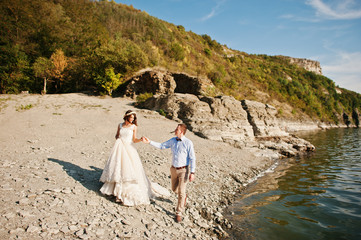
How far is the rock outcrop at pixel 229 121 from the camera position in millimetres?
16108

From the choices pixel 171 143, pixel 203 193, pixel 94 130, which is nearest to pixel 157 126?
pixel 94 130

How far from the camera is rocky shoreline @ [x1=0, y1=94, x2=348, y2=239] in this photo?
3703mm

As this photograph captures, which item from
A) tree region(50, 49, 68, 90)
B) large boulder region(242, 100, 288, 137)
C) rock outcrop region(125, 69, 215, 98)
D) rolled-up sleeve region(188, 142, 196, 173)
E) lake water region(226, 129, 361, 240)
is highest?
tree region(50, 49, 68, 90)

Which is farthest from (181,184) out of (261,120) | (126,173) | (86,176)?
(261,120)

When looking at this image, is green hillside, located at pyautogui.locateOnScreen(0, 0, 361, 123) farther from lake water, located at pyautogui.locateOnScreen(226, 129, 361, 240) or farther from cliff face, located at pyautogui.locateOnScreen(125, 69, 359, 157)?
lake water, located at pyautogui.locateOnScreen(226, 129, 361, 240)

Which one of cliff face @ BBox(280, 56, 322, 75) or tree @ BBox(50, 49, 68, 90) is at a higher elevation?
cliff face @ BBox(280, 56, 322, 75)

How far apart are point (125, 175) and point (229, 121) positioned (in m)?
14.4

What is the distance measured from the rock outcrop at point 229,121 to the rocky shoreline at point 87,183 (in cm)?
233

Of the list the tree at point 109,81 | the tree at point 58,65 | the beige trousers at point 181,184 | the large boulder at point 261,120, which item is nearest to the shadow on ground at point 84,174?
the beige trousers at point 181,184

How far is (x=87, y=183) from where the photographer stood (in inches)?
213

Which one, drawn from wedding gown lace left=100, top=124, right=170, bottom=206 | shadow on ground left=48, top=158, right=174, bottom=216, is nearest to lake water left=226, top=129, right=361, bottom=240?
shadow on ground left=48, top=158, right=174, bottom=216

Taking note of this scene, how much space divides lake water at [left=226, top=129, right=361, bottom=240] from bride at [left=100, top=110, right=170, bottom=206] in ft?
9.24

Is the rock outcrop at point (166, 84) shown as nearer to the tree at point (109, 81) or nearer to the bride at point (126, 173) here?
the tree at point (109, 81)

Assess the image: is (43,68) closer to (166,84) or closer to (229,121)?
(166,84)
